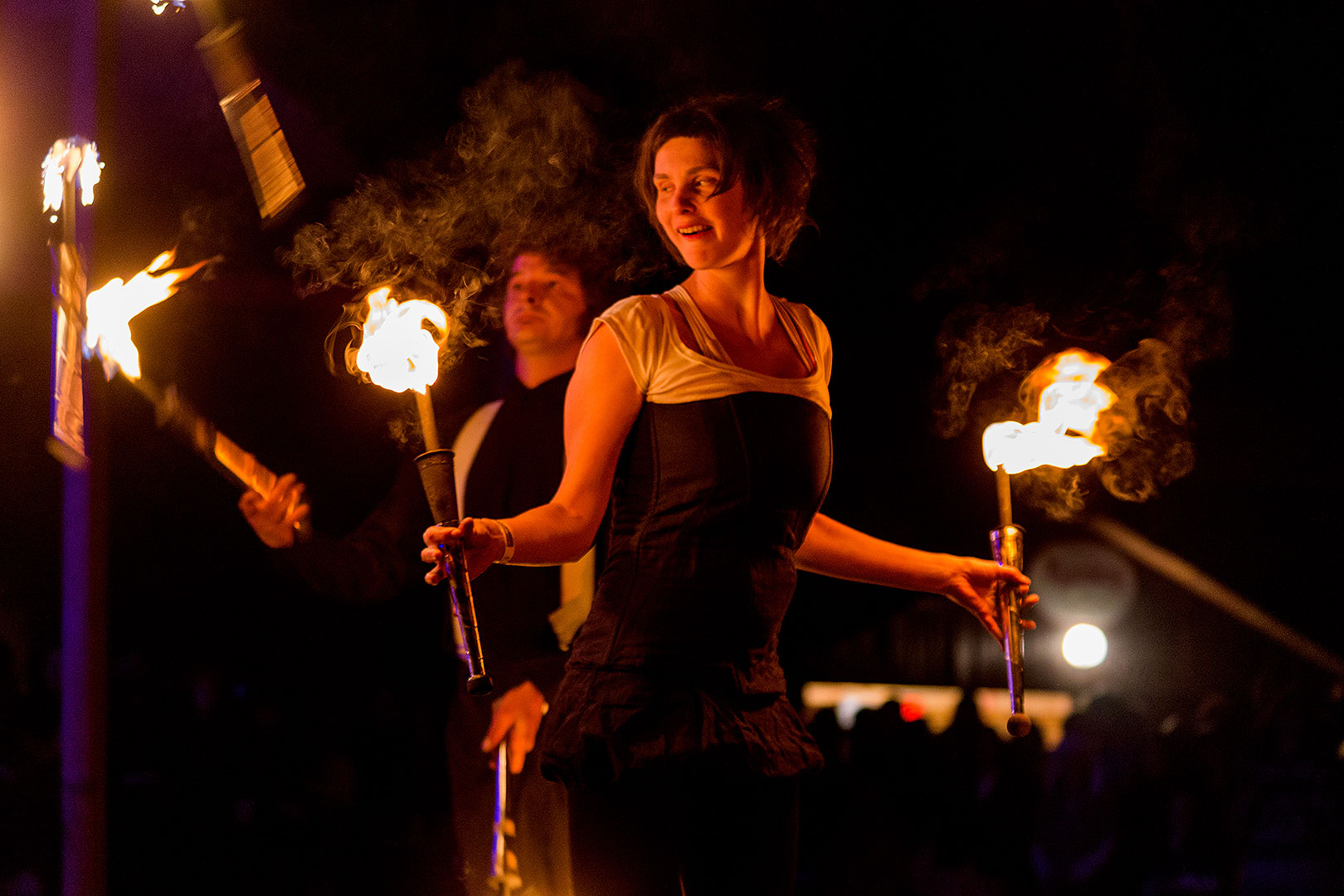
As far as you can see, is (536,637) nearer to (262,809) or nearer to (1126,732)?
(262,809)

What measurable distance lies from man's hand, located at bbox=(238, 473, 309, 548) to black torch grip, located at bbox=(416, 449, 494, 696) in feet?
2.71

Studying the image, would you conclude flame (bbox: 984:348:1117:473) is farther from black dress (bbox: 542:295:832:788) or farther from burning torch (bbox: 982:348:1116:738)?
black dress (bbox: 542:295:832:788)

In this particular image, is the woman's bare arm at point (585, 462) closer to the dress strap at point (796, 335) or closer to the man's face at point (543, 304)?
the dress strap at point (796, 335)

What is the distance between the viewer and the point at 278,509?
8.09 ft

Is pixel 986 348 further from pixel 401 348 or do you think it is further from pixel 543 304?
pixel 401 348

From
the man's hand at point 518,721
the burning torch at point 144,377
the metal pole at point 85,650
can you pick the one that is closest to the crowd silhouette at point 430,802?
the metal pole at point 85,650

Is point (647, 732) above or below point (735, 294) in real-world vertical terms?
below

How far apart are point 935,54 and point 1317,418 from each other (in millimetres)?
3964

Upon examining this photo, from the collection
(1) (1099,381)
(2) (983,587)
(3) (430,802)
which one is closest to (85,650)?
(2) (983,587)

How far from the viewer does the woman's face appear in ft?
6.14

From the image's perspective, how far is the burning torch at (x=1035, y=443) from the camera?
1975 millimetres

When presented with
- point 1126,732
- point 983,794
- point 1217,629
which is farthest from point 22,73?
point 1217,629

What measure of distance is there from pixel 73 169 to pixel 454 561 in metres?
2.17

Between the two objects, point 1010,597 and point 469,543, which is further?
point 1010,597
